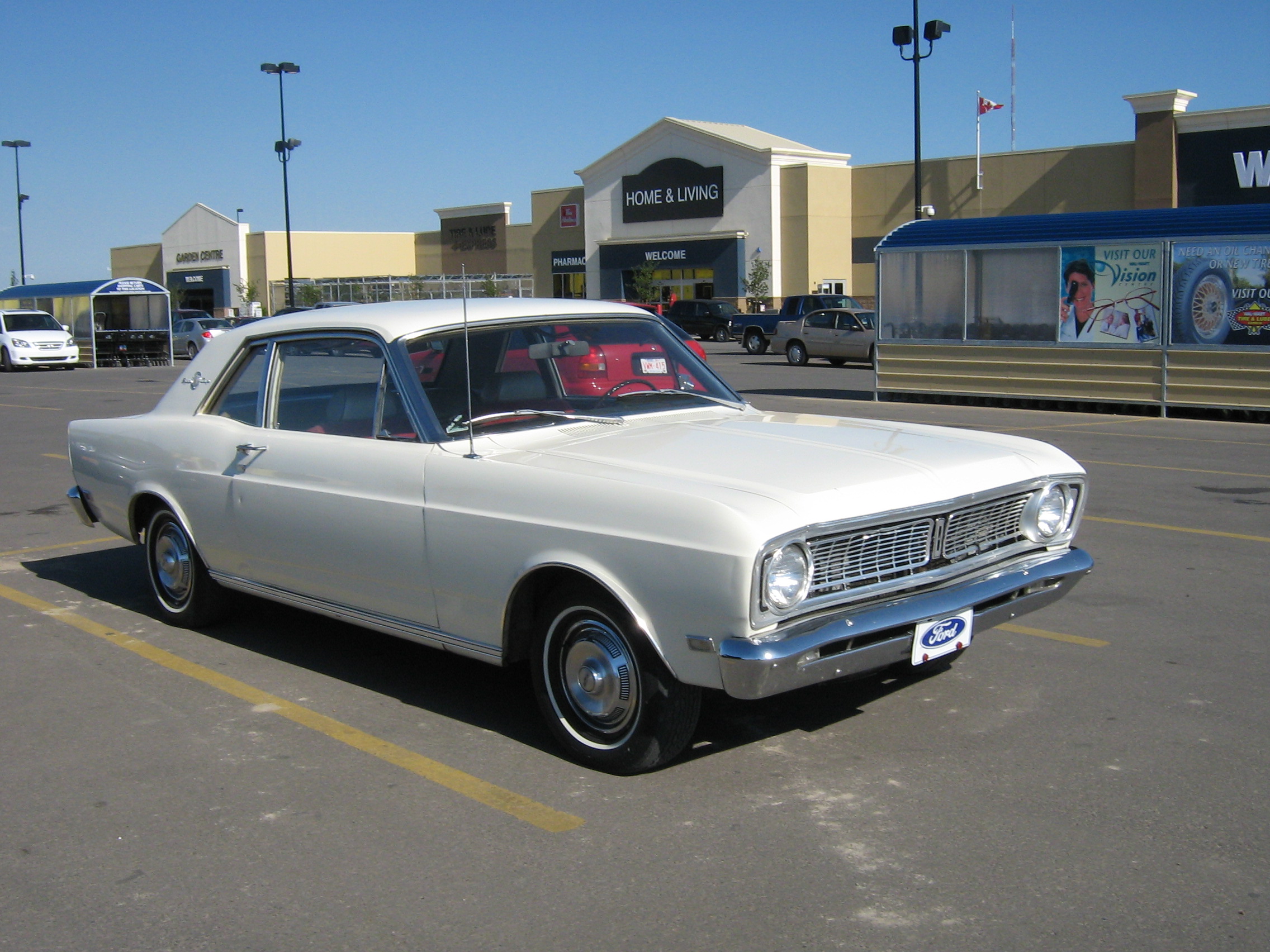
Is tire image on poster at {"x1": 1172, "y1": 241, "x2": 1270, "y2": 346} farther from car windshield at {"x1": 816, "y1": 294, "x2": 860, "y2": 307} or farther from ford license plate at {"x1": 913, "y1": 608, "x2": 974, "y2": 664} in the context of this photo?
car windshield at {"x1": 816, "y1": 294, "x2": 860, "y2": 307}

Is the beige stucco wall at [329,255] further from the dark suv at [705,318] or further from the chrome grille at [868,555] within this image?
the chrome grille at [868,555]

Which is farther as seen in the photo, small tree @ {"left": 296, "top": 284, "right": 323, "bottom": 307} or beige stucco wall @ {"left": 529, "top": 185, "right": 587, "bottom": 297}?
beige stucco wall @ {"left": 529, "top": 185, "right": 587, "bottom": 297}

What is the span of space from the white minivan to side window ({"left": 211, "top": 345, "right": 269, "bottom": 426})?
3085 cm

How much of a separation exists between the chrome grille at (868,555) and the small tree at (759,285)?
48715mm

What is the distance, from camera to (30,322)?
113ft

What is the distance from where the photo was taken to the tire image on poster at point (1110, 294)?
16703mm

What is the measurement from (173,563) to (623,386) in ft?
8.59

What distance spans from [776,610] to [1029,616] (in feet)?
10.0

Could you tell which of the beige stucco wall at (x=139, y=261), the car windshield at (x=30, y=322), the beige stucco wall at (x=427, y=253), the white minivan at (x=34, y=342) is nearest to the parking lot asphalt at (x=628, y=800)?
the white minivan at (x=34, y=342)

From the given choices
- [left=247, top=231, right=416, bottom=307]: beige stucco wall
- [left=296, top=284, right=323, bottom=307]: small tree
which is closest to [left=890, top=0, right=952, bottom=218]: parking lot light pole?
[left=296, top=284, right=323, bottom=307]: small tree

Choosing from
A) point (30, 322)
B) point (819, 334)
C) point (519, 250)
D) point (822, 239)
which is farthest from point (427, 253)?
point (819, 334)

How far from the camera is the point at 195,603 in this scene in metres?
6.19

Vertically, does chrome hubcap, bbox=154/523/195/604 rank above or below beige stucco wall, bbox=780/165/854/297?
below

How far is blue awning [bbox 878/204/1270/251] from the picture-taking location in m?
15.9
